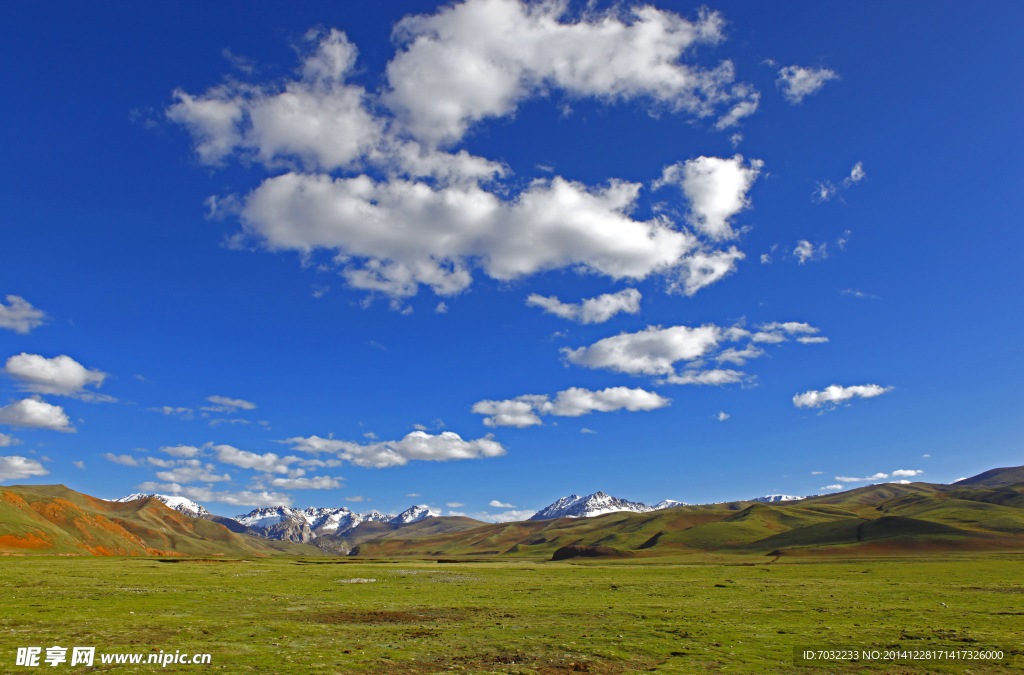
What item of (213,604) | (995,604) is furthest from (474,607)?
(995,604)

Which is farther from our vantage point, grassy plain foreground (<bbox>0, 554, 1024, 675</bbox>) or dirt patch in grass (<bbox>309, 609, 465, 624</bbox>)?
dirt patch in grass (<bbox>309, 609, 465, 624</bbox>)

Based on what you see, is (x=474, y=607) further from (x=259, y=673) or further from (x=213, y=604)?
(x=259, y=673)

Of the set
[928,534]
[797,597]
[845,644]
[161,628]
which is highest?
[161,628]

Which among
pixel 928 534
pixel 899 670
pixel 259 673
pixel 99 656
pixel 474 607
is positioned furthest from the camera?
pixel 928 534

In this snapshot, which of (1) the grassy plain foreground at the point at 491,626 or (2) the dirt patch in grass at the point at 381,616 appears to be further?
(2) the dirt patch in grass at the point at 381,616

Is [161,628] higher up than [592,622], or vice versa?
[161,628]

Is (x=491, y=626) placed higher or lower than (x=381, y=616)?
higher

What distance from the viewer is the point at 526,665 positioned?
2361 centimetres

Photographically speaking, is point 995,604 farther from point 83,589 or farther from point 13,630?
point 83,589

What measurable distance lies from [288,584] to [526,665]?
167 feet

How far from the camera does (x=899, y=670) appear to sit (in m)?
23.8

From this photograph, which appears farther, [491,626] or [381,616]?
[381,616]

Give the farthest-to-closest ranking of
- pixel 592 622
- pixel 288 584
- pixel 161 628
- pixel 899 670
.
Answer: pixel 288 584
pixel 592 622
pixel 161 628
pixel 899 670

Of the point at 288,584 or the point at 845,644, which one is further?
the point at 288,584
